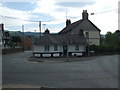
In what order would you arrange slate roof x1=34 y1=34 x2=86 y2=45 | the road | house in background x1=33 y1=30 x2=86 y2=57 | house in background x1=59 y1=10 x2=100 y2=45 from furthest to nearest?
1. house in background x1=59 y1=10 x2=100 y2=45
2. slate roof x1=34 y1=34 x2=86 y2=45
3. house in background x1=33 y1=30 x2=86 y2=57
4. the road

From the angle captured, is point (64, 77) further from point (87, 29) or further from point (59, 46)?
point (87, 29)

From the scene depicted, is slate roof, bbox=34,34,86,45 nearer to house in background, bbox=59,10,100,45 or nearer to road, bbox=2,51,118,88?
house in background, bbox=59,10,100,45

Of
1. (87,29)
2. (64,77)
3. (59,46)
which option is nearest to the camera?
(64,77)

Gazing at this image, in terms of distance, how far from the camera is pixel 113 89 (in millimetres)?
13969

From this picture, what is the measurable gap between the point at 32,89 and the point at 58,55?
148 ft

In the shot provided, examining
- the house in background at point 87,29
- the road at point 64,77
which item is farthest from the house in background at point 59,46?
the road at point 64,77

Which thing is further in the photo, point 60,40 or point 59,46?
point 60,40

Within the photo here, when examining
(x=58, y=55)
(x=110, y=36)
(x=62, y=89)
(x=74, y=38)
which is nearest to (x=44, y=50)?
(x=58, y=55)

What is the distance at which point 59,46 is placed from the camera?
59.8 m

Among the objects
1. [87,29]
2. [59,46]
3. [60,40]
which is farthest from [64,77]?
[87,29]

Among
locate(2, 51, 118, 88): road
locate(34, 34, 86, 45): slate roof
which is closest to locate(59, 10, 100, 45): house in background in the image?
locate(34, 34, 86, 45): slate roof

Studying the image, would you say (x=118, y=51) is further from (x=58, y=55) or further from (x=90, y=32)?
(x=58, y=55)

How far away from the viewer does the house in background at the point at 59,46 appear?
192 ft

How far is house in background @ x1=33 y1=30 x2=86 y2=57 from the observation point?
5850cm
